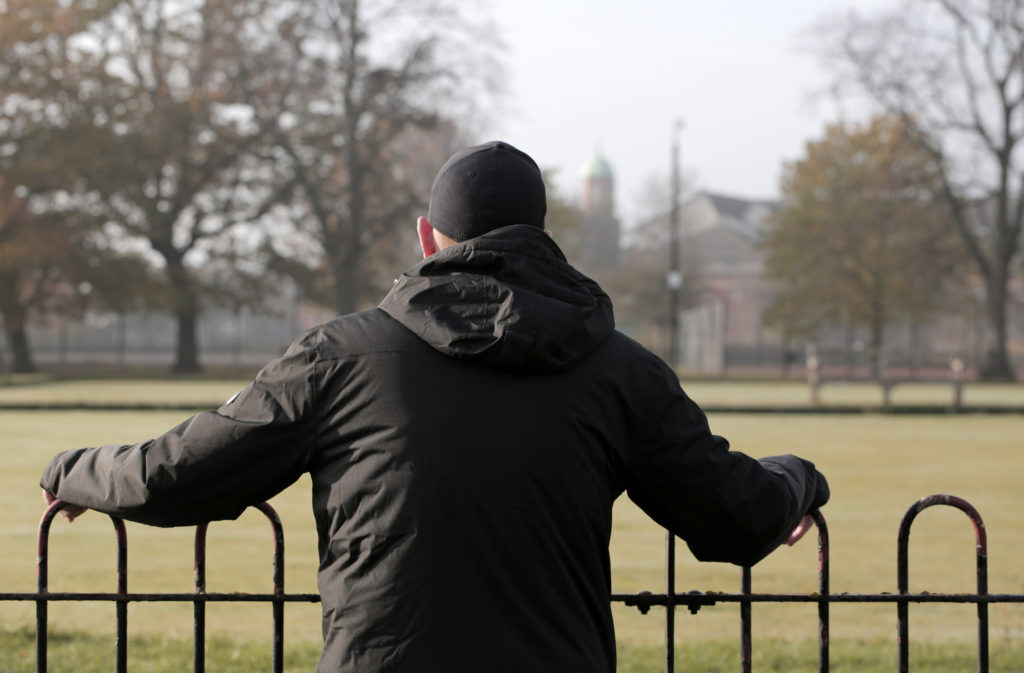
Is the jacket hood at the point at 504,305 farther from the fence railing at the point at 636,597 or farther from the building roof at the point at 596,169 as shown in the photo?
the building roof at the point at 596,169

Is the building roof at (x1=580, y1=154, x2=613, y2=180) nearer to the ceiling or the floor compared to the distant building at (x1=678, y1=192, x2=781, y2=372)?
nearer to the ceiling

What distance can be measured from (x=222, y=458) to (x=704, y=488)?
2.92 feet

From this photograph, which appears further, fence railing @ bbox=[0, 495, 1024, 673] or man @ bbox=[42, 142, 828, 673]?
fence railing @ bbox=[0, 495, 1024, 673]

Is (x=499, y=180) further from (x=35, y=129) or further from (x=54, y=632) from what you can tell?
(x=35, y=129)

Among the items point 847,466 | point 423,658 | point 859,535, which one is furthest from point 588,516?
point 847,466

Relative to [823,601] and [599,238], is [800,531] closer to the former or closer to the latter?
[823,601]

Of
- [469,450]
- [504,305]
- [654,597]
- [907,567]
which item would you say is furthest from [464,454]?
[907,567]

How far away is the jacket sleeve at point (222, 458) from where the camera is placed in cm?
207

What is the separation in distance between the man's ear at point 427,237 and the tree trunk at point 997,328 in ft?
134

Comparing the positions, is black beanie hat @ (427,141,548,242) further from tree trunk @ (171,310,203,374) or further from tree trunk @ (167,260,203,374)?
tree trunk @ (171,310,203,374)

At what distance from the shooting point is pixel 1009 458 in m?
13.5

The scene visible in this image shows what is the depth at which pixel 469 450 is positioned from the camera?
6.54 feet

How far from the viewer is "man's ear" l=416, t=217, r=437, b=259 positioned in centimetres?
226

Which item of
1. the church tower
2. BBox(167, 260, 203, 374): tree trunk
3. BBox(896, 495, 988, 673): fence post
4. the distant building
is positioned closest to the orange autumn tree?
the distant building
